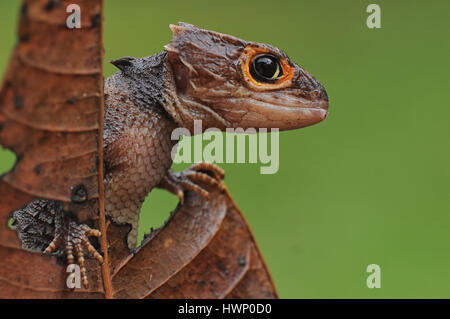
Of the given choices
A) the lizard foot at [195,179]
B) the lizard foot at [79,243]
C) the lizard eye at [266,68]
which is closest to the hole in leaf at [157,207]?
the lizard foot at [195,179]

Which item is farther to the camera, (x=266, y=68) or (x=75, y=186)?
(x=266, y=68)

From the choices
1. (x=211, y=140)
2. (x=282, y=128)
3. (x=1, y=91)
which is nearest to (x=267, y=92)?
(x=282, y=128)

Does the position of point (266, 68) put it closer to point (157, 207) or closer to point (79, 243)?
point (79, 243)

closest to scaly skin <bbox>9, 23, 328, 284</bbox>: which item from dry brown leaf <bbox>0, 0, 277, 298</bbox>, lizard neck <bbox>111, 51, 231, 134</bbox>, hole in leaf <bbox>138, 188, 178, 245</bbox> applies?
lizard neck <bbox>111, 51, 231, 134</bbox>

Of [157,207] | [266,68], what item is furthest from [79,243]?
[157,207]

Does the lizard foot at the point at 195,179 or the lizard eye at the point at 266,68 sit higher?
the lizard eye at the point at 266,68

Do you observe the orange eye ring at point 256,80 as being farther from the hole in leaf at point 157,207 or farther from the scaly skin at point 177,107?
the hole in leaf at point 157,207

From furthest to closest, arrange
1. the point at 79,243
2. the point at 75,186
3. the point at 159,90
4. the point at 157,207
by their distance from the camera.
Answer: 1. the point at 157,207
2. the point at 159,90
3. the point at 79,243
4. the point at 75,186
